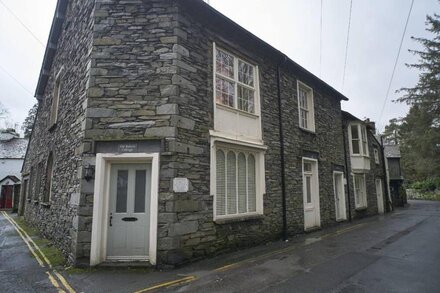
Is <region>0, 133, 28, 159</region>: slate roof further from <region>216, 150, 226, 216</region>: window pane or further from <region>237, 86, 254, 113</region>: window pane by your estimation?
<region>216, 150, 226, 216</region>: window pane

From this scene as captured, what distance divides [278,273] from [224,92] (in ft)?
18.1

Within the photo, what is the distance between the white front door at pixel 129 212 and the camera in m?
6.93

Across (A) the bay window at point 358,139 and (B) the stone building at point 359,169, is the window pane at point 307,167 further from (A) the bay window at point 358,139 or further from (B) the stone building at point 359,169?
(A) the bay window at point 358,139

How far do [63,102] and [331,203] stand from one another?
12.9m

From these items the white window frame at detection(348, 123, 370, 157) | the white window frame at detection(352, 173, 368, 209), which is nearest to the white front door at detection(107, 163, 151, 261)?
the white window frame at detection(352, 173, 368, 209)

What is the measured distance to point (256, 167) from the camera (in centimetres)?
980

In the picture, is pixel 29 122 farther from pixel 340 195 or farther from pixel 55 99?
pixel 340 195

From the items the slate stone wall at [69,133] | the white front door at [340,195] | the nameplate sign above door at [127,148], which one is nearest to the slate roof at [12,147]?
the slate stone wall at [69,133]

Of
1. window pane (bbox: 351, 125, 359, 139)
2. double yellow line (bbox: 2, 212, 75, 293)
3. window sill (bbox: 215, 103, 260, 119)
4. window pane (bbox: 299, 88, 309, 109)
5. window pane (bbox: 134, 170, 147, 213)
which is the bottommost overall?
double yellow line (bbox: 2, 212, 75, 293)

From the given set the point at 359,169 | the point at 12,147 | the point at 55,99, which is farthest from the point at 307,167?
the point at 12,147

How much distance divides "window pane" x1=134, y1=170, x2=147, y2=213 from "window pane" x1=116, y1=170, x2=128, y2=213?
28 centimetres

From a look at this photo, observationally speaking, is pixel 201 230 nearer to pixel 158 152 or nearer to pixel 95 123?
pixel 158 152

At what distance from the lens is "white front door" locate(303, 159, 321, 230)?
12.4 meters

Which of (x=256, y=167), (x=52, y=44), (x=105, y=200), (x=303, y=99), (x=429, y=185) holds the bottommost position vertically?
(x=105, y=200)
